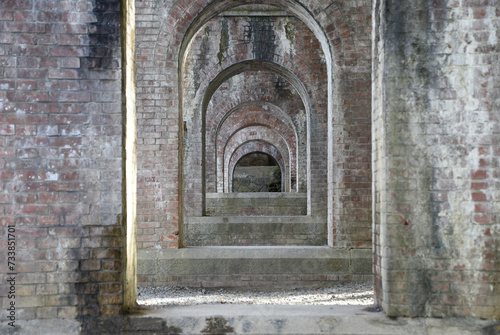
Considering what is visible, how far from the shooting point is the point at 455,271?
149 inches

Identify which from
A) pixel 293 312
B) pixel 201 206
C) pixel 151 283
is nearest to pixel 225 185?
pixel 201 206

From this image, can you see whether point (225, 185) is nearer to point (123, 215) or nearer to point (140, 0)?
point (140, 0)

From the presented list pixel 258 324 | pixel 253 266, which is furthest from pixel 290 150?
pixel 258 324

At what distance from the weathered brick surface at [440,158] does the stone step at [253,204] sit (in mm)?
9925

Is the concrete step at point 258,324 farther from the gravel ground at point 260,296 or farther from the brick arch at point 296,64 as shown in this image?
the brick arch at point 296,64

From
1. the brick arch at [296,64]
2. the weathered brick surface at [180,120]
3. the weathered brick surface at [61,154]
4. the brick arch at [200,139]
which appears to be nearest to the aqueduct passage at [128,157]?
the weathered brick surface at [61,154]

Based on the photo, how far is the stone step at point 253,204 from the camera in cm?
1386

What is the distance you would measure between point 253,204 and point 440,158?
10.2 meters

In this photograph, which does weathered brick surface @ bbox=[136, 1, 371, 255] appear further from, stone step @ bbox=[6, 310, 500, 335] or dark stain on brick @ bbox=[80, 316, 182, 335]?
dark stain on brick @ bbox=[80, 316, 182, 335]

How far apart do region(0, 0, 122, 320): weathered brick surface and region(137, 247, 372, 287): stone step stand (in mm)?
3838

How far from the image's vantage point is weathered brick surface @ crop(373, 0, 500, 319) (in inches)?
148

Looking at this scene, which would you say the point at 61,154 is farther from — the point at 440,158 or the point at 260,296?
the point at 260,296

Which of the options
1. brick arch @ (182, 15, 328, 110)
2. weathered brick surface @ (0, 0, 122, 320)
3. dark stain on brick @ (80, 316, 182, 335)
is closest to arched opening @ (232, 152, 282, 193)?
brick arch @ (182, 15, 328, 110)

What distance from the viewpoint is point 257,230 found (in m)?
10.2
